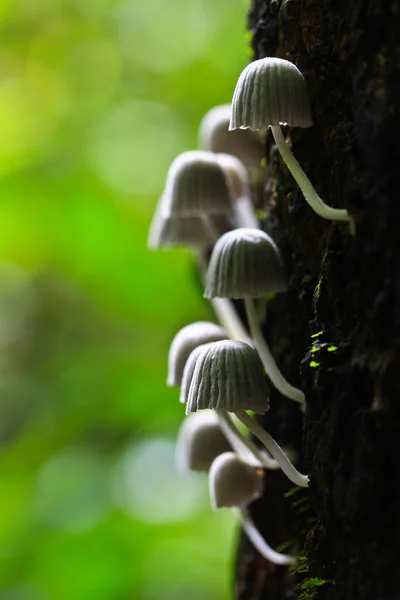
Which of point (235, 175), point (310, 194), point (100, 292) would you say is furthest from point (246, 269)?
point (100, 292)

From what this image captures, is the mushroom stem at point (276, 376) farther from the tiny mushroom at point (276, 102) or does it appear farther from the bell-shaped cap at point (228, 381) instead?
the tiny mushroom at point (276, 102)

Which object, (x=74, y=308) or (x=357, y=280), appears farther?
(x=74, y=308)

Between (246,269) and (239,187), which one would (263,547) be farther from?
(239,187)

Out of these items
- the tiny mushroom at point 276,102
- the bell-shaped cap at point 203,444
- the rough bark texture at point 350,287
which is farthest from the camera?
the bell-shaped cap at point 203,444

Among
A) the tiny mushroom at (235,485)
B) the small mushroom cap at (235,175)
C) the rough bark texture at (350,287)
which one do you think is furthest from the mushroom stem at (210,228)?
the tiny mushroom at (235,485)

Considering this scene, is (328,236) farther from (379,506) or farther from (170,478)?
(170,478)

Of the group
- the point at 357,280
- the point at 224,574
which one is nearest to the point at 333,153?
the point at 357,280
